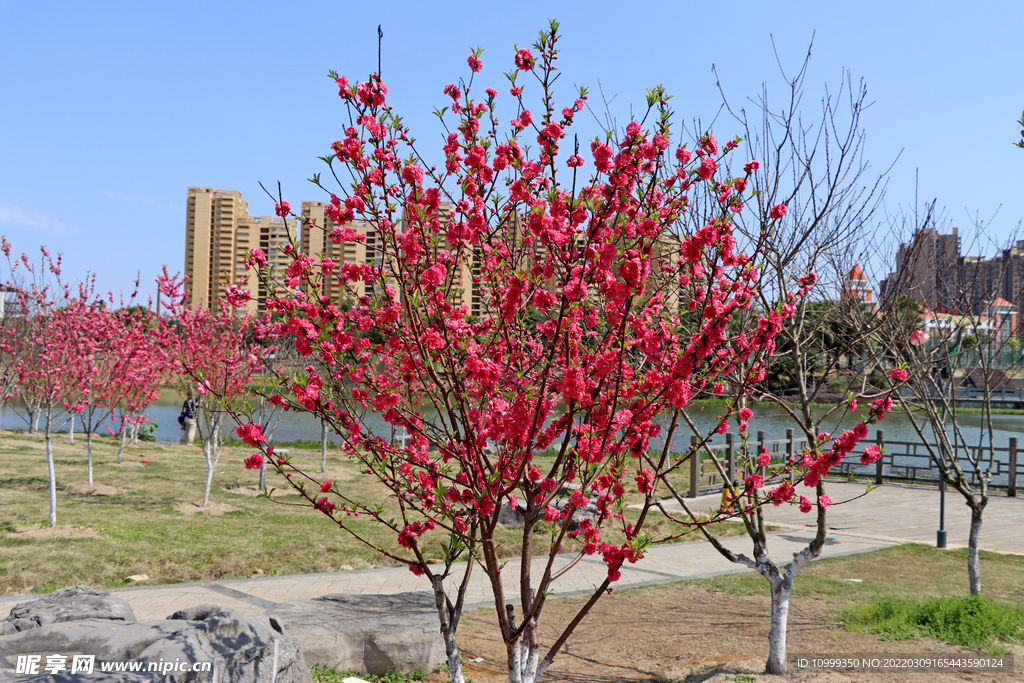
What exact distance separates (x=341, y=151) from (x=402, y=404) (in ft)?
4.47

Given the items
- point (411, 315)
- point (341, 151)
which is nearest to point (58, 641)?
point (411, 315)

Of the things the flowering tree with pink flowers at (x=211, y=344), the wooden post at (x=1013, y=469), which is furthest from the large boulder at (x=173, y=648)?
the wooden post at (x=1013, y=469)

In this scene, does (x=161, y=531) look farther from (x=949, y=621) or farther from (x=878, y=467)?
(x=878, y=467)

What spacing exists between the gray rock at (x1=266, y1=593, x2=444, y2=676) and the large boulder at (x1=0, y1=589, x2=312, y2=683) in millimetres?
974

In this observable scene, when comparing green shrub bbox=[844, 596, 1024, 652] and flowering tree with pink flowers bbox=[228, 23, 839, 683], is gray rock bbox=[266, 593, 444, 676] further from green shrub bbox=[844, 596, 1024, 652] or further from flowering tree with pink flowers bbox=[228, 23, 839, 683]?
green shrub bbox=[844, 596, 1024, 652]

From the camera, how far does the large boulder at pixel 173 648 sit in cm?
357

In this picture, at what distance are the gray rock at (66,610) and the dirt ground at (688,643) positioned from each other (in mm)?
2695

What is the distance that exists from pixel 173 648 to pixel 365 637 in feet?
6.34

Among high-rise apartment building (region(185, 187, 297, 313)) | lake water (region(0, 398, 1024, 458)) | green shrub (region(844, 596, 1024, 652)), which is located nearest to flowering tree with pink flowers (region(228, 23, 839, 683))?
green shrub (region(844, 596, 1024, 652))

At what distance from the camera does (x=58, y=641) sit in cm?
390

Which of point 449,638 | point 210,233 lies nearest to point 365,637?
point 449,638

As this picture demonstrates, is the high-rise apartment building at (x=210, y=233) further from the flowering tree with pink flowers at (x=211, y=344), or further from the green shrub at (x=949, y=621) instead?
the green shrub at (x=949, y=621)

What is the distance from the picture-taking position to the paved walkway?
707 cm

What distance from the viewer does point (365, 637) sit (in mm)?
5367
